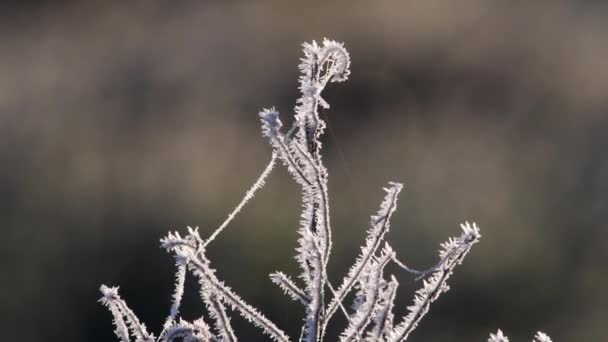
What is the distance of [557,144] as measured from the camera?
7500mm

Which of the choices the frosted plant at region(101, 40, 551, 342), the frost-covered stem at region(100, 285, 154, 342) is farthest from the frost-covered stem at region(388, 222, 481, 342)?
the frost-covered stem at region(100, 285, 154, 342)

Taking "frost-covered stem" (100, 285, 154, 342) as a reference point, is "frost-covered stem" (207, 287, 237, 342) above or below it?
above

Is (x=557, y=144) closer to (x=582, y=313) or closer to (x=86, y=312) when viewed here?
(x=582, y=313)

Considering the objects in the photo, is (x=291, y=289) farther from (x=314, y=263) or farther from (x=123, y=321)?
(x=123, y=321)

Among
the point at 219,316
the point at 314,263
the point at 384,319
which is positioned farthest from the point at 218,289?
the point at 384,319

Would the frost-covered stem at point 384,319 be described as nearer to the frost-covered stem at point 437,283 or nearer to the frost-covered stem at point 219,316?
the frost-covered stem at point 437,283

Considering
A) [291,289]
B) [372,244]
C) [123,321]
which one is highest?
[372,244]

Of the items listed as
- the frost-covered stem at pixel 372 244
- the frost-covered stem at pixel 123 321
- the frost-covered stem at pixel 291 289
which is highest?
the frost-covered stem at pixel 372 244

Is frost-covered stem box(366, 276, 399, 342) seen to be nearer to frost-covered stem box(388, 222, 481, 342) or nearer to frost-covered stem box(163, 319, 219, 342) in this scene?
frost-covered stem box(388, 222, 481, 342)

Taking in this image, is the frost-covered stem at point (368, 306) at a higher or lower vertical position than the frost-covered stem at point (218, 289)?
higher

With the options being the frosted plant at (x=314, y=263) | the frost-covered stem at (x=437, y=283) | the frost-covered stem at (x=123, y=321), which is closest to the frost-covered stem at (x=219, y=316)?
the frosted plant at (x=314, y=263)

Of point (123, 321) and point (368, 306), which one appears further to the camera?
point (123, 321)

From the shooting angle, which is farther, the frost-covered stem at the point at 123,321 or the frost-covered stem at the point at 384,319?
the frost-covered stem at the point at 123,321

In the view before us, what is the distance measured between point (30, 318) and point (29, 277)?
1.41 feet
